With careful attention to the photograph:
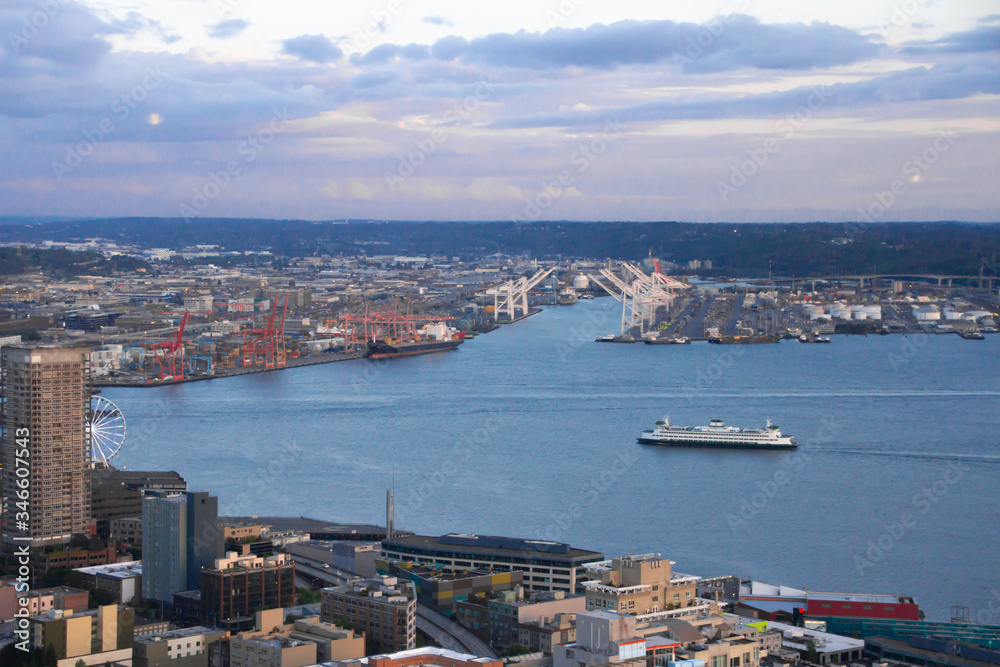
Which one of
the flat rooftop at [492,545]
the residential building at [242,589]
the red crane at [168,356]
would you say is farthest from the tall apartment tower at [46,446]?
the red crane at [168,356]

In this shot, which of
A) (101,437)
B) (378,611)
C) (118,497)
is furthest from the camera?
(101,437)

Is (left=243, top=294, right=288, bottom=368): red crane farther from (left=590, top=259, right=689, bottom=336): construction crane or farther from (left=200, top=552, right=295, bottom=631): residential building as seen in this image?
(left=200, top=552, right=295, bottom=631): residential building

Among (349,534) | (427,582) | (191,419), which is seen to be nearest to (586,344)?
(191,419)

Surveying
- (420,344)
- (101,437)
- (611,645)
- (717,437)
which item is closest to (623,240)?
(420,344)

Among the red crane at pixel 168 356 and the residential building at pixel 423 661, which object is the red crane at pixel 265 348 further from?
the residential building at pixel 423 661

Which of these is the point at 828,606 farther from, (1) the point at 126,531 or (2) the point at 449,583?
(1) the point at 126,531

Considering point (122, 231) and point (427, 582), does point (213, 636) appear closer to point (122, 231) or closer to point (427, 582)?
point (427, 582)

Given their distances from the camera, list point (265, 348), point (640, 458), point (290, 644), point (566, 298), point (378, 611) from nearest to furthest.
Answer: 1. point (290, 644)
2. point (378, 611)
3. point (640, 458)
4. point (265, 348)
5. point (566, 298)
